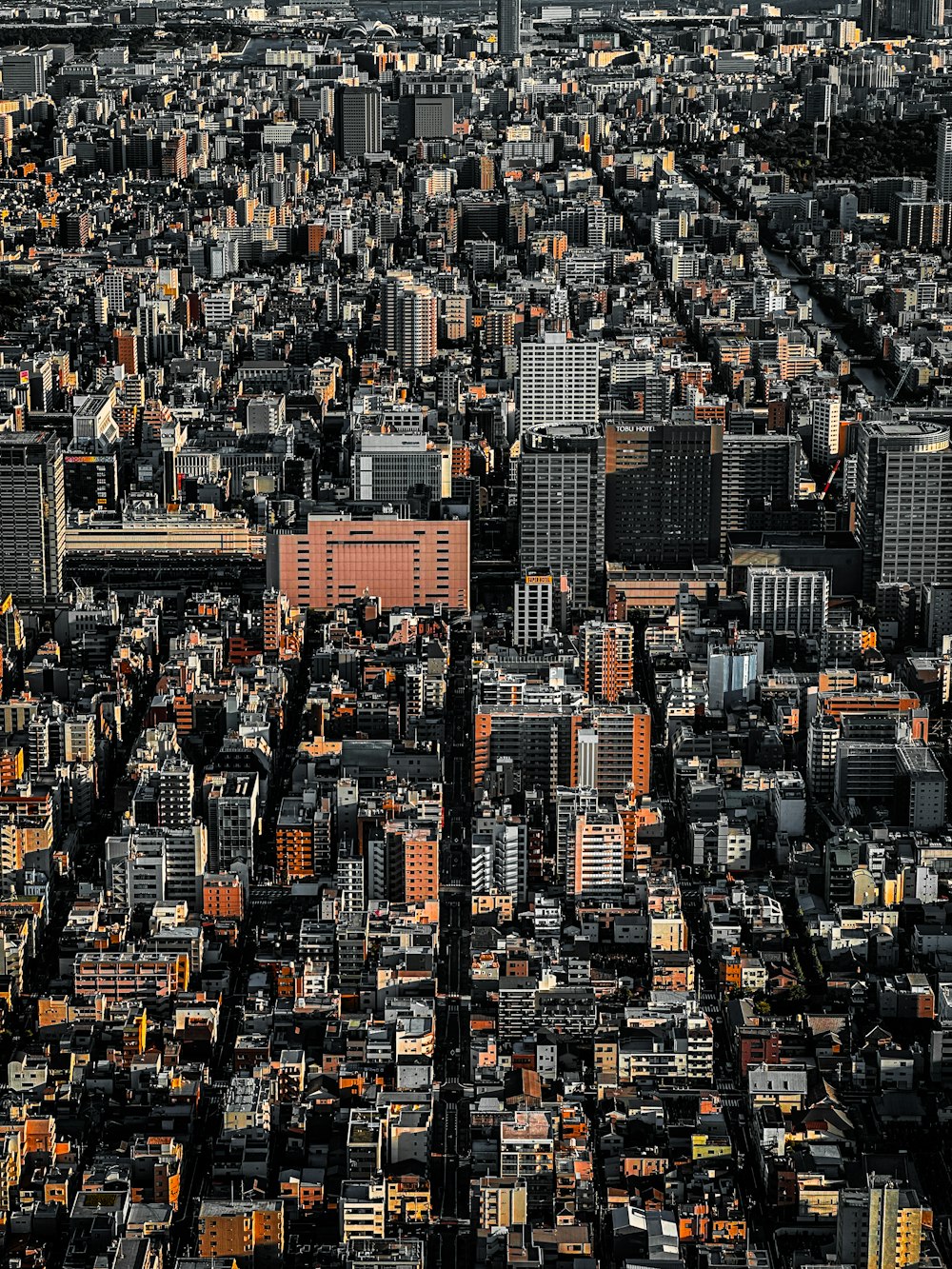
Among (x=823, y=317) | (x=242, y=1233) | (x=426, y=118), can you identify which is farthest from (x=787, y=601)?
(x=426, y=118)

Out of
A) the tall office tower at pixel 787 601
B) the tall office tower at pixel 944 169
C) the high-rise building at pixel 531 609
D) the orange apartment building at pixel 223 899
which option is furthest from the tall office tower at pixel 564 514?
the tall office tower at pixel 944 169

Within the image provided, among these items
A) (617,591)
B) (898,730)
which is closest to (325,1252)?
(898,730)

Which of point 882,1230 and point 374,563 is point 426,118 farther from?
point 882,1230

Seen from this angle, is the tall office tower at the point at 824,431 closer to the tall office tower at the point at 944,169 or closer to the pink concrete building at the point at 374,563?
the pink concrete building at the point at 374,563

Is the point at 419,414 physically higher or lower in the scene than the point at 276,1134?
higher

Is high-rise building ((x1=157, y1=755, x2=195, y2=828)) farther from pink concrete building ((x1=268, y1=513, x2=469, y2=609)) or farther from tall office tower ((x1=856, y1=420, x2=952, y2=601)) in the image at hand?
tall office tower ((x1=856, y1=420, x2=952, y2=601))

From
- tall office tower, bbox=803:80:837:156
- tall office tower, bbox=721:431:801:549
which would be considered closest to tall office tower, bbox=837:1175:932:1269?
tall office tower, bbox=721:431:801:549

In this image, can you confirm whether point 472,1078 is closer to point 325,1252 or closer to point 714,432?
point 325,1252
